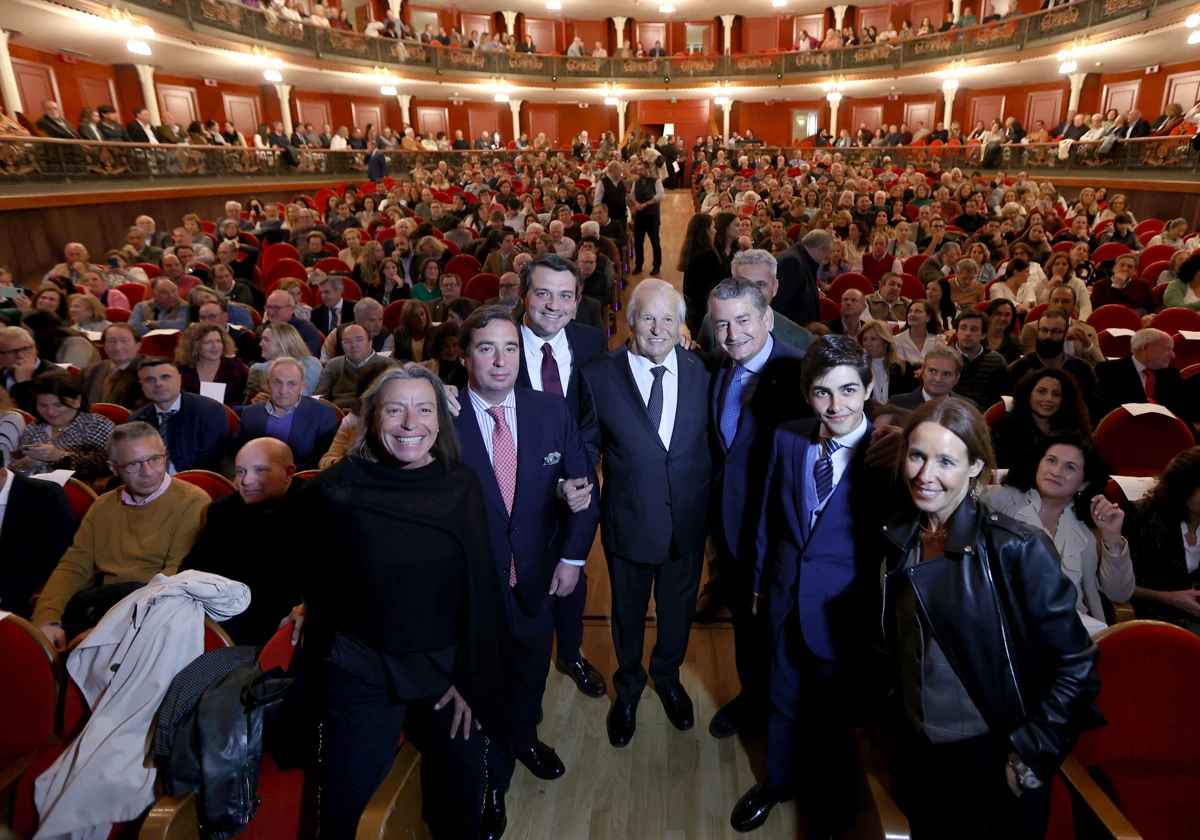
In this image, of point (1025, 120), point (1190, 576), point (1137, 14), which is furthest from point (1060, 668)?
point (1025, 120)

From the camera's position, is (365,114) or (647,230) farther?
(365,114)

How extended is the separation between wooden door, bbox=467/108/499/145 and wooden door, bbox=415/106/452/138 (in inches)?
34.0

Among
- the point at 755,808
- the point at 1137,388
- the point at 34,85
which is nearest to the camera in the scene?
the point at 755,808

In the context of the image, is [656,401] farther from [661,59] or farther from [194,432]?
[661,59]

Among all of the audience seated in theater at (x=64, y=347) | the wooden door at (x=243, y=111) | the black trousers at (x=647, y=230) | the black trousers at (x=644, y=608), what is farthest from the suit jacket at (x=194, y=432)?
the wooden door at (x=243, y=111)

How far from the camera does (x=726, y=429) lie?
2.26m

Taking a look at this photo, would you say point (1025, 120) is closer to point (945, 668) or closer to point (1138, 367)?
point (1138, 367)

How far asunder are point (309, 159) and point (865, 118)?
19624mm

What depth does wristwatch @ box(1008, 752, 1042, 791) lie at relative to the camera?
136cm

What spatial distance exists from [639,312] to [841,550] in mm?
905

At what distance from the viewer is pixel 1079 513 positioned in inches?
88.6

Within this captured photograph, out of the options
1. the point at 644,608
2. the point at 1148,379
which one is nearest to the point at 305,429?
the point at 644,608

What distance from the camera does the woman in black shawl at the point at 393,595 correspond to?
1.60m

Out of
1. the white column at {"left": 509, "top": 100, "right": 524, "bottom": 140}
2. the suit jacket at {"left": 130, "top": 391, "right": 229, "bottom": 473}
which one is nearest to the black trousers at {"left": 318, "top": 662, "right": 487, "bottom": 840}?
the suit jacket at {"left": 130, "top": 391, "right": 229, "bottom": 473}
